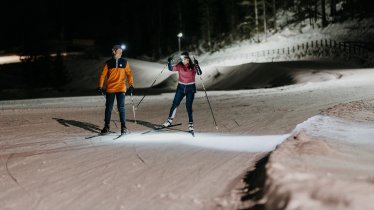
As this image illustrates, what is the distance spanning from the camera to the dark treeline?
55.1 m

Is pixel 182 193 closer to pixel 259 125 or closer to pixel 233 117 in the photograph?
pixel 259 125

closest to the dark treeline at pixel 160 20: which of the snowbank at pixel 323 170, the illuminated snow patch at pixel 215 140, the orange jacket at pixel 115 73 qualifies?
the orange jacket at pixel 115 73

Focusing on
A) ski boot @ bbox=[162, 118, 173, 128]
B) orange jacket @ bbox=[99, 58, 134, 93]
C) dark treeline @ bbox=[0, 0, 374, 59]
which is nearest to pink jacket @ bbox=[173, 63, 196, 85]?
ski boot @ bbox=[162, 118, 173, 128]

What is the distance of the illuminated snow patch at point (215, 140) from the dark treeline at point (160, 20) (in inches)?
1672

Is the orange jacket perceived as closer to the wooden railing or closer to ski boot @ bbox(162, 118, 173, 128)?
ski boot @ bbox(162, 118, 173, 128)

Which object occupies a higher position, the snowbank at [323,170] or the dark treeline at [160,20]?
the dark treeline at [160,20]

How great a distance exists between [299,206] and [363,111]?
9.03m

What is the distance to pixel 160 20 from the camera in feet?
274

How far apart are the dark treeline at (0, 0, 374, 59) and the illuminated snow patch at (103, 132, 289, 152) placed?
42.5 meters

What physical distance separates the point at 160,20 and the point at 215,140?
249 feet

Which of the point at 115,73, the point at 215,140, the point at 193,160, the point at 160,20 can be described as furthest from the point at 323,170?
the point at 160,20

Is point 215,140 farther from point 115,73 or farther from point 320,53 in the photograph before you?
point 320,53

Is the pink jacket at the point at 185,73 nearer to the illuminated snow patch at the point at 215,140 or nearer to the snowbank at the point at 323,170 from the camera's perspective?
the illuminated snow patch at the point at 215,140

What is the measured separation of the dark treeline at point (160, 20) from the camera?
2170 inches
